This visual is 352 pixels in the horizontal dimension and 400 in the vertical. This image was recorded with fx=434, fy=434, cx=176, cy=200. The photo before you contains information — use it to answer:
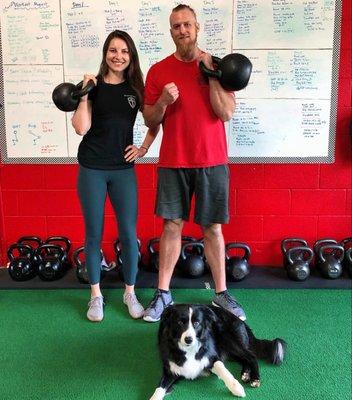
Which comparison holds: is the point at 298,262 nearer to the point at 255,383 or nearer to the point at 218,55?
the point at 255,383

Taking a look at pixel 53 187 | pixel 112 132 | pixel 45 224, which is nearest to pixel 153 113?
pixel 112 132

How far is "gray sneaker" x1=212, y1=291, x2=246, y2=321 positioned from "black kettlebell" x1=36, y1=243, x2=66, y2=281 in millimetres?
950

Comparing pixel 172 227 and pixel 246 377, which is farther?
pixel 172 227

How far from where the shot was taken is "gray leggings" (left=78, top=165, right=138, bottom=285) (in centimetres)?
195

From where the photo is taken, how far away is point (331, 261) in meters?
2.48

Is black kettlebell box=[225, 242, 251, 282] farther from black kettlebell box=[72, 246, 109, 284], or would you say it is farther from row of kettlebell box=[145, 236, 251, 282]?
black kettlebell box=[72, 246, 109, 284]

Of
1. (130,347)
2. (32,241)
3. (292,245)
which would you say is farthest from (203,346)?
(32,241)

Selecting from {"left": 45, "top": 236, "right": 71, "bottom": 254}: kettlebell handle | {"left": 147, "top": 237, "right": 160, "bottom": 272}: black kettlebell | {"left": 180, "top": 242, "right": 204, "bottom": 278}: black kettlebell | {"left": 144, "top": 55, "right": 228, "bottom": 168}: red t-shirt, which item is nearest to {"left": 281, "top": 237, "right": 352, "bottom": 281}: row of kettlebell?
{"left": 180, "top": 242, "right": 204, "bottom": 278}: black kettlebell

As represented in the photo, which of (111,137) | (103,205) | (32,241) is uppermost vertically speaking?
(111,137)

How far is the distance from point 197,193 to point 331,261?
998mm

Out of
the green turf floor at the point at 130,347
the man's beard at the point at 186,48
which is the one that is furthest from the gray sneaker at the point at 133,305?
the man's beard at the point at 186,48

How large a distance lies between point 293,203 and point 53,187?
1.50 metres

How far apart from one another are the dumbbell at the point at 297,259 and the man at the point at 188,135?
0.52 m

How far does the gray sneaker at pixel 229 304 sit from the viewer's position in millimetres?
2083
